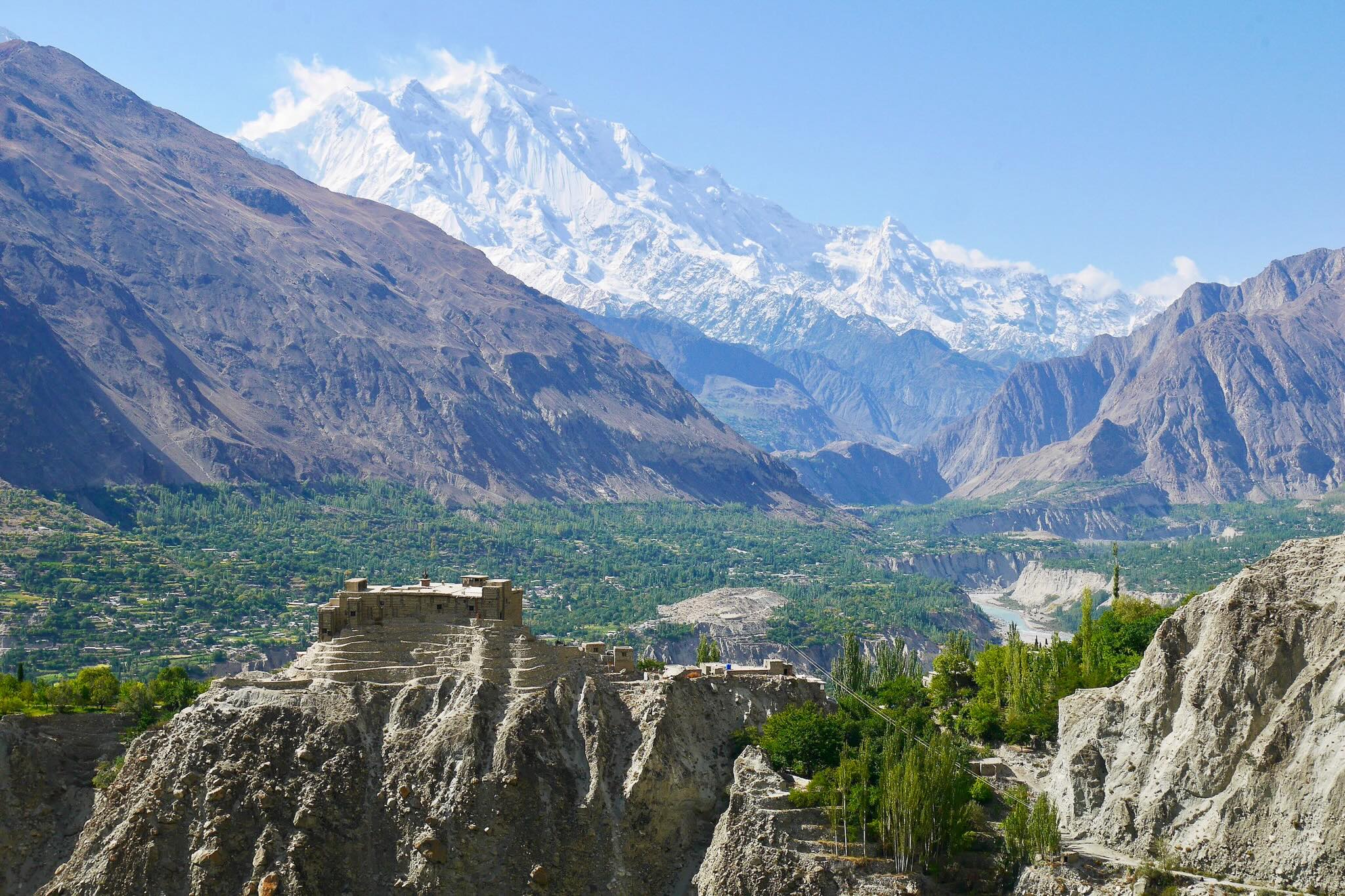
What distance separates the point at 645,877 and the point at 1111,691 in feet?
91.7

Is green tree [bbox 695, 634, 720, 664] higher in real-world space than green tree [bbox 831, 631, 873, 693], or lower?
higher

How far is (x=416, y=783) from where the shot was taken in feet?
273

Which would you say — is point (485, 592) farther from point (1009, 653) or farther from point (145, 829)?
point (1009, 653)

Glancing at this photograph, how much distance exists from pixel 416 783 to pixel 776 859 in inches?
785

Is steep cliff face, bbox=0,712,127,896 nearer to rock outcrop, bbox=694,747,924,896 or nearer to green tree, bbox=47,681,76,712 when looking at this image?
green tree, bbox=47,681,76,712

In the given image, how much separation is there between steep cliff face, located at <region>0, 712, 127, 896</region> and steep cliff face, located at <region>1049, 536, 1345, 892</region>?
5759 cm

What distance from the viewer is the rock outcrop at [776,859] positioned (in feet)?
259

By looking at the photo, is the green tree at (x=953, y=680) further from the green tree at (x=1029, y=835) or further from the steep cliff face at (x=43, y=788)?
the steep cliff face at (x=43, y=788)

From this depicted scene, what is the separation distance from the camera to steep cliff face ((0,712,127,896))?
87.1 metres

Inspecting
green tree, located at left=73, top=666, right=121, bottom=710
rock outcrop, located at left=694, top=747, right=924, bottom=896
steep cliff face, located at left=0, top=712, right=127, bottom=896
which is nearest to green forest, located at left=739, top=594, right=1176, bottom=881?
rock outcrop, located at left=694, top=747, right=924, bottom=896

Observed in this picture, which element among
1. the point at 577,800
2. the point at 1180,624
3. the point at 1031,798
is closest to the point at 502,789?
the point at 577,800

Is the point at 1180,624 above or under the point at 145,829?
above

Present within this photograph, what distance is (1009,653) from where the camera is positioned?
107 meters

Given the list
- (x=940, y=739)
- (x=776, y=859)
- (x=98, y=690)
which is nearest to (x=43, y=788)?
(x=98, y=690)
